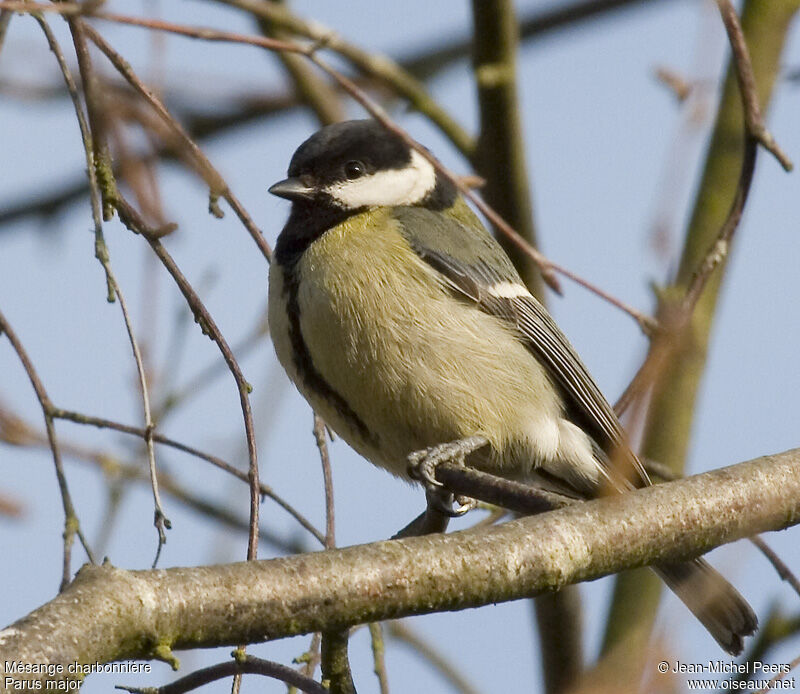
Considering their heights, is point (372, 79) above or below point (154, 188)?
above

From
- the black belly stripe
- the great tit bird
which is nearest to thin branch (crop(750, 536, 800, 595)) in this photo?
the great tit bird

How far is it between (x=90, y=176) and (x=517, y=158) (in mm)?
2229

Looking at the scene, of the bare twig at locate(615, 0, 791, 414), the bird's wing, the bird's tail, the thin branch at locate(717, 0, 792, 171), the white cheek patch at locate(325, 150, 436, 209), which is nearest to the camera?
the bare twig at locate(615, 0, 791, 414)

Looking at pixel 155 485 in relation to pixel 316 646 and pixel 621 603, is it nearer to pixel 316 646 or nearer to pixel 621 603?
pixel 316 646

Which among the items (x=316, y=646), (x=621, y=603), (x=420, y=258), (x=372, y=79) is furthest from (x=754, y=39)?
(x=316, y=646)

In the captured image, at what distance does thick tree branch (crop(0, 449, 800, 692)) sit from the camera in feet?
5.81

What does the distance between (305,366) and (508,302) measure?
0.68 meters

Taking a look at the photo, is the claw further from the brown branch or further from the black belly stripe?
the brown branch

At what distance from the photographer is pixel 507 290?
3.54m

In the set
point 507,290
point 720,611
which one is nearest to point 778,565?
point 720,611

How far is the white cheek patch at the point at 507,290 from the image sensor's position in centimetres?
349

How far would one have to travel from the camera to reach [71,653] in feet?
5.51

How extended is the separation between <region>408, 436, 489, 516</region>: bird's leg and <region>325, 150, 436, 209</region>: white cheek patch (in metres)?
0.83

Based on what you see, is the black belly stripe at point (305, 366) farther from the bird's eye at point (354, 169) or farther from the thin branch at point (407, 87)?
the thin branch at point (407, 87)
